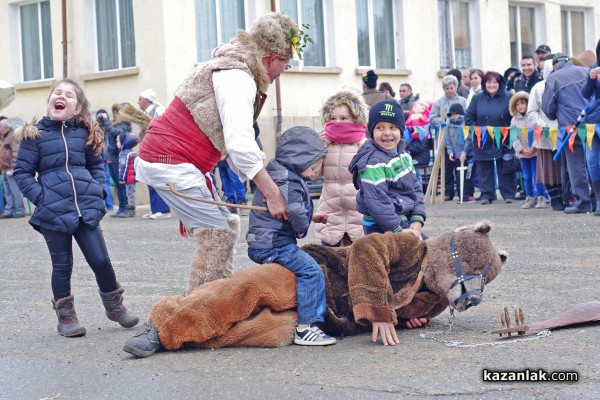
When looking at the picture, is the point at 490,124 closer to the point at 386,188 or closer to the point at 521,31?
the point at 386,188

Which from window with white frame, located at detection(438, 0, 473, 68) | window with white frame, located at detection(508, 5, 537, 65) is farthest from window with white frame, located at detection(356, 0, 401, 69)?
window with white frame, located at detection(508, 5, 537, 65)

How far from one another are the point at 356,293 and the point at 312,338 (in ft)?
1.26

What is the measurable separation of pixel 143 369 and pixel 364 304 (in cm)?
131

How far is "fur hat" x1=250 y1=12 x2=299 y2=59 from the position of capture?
6.96 m

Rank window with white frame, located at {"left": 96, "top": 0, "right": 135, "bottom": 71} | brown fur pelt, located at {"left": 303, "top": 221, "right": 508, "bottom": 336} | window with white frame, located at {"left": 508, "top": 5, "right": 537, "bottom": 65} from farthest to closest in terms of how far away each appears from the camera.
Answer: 1. window with white frame, located at {"left": 508, "top": 5, "right": 537, "bottom": 65}
2. window with white frame, located at {"left": 96, "top": 0, "right": 135, "bottom": 71}
3. brown fur pelt, located at {"left": 303, "top": 221, "right": 508, "bottom": 336}

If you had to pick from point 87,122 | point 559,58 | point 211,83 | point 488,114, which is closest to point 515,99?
→ point 488,114

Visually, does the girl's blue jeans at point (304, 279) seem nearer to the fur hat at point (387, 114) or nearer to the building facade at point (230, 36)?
the fur hat at point (387, 114)

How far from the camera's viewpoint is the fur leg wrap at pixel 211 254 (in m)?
6.96

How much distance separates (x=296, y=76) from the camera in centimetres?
2402

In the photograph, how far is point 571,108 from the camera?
15203 millimetres

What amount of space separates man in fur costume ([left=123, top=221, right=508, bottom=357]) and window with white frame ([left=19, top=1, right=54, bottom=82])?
737 inches

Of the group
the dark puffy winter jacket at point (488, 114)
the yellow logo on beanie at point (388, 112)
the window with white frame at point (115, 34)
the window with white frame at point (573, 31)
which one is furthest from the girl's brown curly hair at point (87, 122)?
the window with white frame at point (573, 31)

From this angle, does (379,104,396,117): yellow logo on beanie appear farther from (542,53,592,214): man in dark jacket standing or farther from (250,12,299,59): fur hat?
(542,53,592,214): man in dark jacket standing

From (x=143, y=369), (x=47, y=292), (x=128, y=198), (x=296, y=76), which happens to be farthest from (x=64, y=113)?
(x=296, y=76)
